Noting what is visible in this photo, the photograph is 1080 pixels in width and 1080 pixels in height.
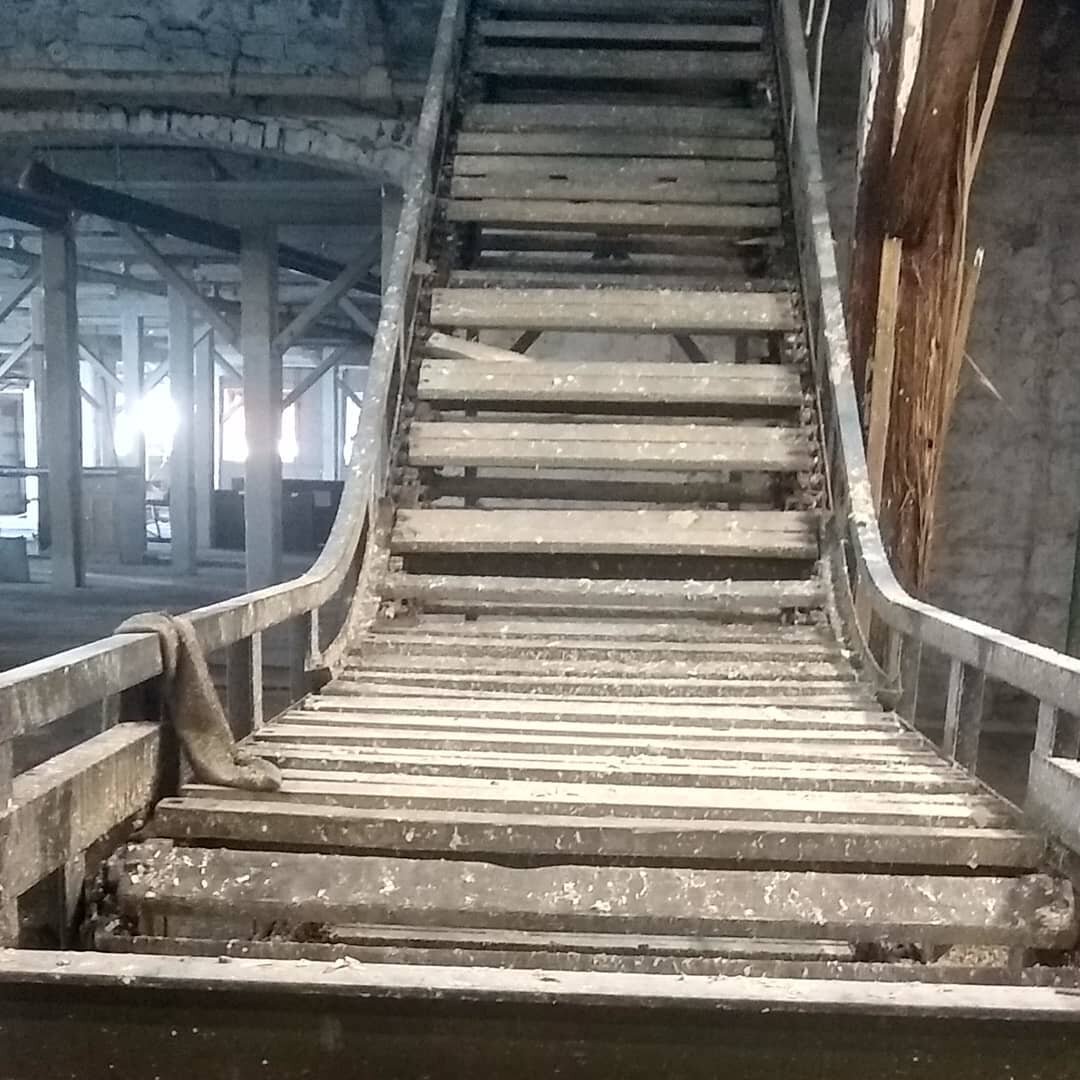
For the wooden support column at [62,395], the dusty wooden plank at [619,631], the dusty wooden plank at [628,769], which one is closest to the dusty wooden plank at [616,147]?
the dusty wooden plank at [619,631]

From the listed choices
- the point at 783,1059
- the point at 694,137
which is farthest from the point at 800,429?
the point at 783,1059

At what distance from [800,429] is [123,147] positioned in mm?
6705

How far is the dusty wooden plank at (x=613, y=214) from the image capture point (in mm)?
4141

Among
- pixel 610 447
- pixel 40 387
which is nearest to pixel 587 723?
pixel 610 447

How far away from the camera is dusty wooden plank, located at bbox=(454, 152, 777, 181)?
430 cm

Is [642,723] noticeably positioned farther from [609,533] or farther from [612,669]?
[609,533]

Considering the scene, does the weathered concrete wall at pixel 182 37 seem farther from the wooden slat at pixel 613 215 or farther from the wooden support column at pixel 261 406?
the wooden support column at pixel 261 406

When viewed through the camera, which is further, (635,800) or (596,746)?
(596,746)

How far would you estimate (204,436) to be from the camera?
43.5 ft

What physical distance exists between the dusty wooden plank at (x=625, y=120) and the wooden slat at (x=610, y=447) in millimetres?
1608

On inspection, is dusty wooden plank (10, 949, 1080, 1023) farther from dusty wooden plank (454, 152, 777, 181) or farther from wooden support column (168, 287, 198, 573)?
wooden support column (168, 287, 198, 573)

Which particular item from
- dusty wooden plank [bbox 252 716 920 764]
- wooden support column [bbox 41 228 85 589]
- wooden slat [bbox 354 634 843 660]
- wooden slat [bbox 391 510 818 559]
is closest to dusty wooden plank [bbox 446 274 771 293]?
wooden slat [bbox 391 510 818 559]

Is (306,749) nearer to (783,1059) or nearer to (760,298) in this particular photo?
(783,1059)

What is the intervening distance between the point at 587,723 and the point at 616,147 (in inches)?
112
